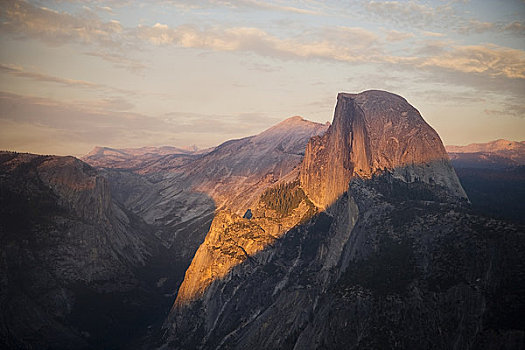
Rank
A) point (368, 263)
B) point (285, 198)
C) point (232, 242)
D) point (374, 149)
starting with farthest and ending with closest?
1. point (285, 198)
2. point (232, 242)
3. point (374, 149)
4. point (368, 263)

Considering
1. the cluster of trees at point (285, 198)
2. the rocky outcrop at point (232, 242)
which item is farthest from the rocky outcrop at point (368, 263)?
the cluster of trees at point (285, 198)

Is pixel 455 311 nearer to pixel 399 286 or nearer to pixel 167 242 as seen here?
pixel 399 286

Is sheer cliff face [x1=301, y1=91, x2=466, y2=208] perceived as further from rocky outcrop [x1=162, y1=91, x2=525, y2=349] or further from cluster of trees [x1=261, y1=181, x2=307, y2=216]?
cluster of trees [x1=261, y1=181, x2=307, y2=216]

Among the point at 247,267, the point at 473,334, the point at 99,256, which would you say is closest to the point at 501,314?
the point at 473,334

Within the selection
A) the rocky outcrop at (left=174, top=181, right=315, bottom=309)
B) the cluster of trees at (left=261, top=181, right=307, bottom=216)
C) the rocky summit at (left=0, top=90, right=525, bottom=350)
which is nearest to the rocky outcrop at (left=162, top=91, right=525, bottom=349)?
the rocky summit at (left=0, top=90, right=525, bottom=350)

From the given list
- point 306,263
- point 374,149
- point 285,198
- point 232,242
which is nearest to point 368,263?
point 306,263

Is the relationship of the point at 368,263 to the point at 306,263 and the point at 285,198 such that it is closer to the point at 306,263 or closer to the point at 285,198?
the point at 306,263
